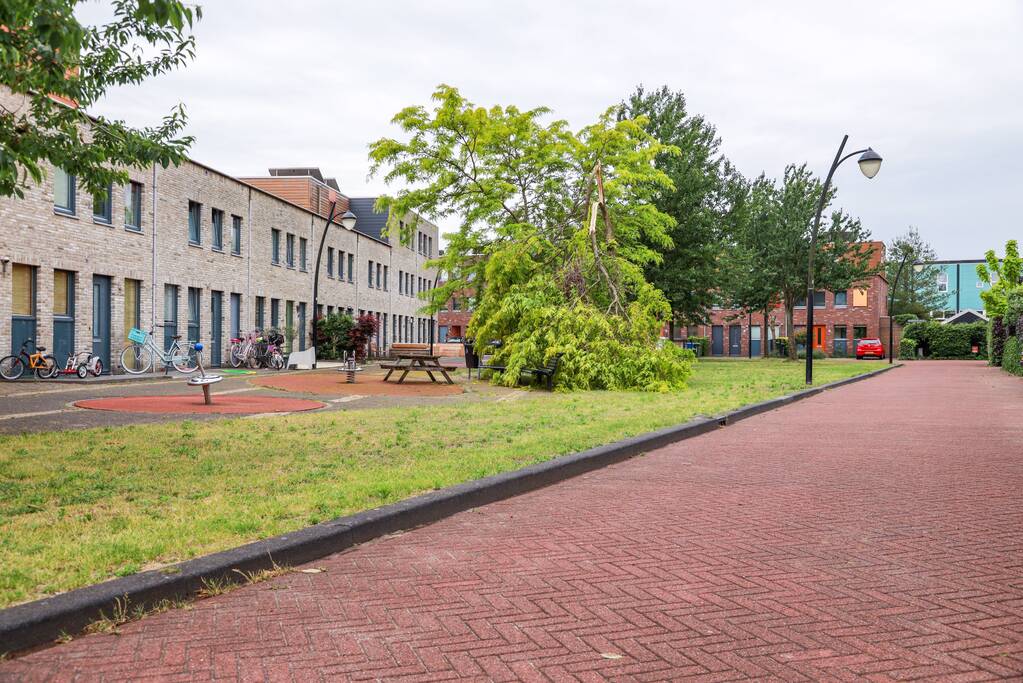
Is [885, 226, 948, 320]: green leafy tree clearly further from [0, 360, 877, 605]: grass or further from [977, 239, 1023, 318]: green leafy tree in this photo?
[0, 360, 877, 605]: grass

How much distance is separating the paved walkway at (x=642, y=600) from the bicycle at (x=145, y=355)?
19.9m

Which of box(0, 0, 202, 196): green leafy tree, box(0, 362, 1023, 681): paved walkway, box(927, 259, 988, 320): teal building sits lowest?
box(0, 362, 1023, 681): paved walkway

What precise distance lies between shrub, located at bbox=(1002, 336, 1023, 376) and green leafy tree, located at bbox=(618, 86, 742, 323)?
11358mm

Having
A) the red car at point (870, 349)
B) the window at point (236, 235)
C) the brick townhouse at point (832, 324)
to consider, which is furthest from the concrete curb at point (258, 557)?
the brick townhouse at point (832, 324)

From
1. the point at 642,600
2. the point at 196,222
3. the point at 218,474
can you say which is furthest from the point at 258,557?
the point at 196,222

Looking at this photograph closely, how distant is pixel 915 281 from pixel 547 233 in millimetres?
63727

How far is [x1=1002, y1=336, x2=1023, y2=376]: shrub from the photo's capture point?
31.0m

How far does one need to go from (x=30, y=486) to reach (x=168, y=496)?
113 centimetres

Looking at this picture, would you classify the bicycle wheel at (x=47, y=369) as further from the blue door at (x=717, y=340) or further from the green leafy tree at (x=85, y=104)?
the blue door at (x=717, y=340)

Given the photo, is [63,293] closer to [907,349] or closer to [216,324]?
[216,324]

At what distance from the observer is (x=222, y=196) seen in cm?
3062

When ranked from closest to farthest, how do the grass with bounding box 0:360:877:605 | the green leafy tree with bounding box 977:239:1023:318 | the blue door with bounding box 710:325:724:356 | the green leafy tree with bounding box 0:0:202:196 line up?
the grass with bounding box 0:360:877:605 → the green leafy tree with bounding box 0:0:202:196 → the green leafy tree with bounding box 977:239:1023:318 → the blue door with bounding box 710:325:724:356

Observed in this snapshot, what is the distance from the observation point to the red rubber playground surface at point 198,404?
42.7 ft

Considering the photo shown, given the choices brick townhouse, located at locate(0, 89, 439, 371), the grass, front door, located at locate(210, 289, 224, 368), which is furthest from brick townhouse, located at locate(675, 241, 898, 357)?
the grass
